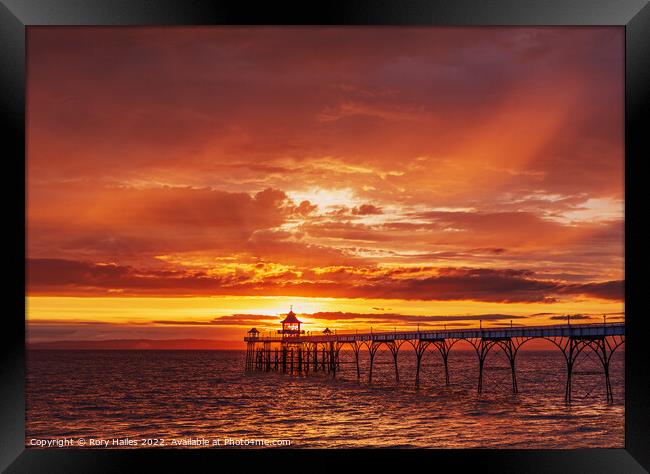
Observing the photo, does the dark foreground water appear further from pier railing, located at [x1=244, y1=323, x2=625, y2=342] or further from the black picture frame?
the black picture frame

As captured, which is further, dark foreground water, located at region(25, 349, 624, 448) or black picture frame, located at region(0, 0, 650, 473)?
dark foreground water, located at region(25, 349, 624, 448)

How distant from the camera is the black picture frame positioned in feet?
27.9

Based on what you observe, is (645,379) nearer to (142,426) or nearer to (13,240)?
(13,240)

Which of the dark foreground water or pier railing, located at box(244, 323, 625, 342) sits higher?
pier railing, located at box(244, 323, 625, 342)

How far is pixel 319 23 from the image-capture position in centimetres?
863

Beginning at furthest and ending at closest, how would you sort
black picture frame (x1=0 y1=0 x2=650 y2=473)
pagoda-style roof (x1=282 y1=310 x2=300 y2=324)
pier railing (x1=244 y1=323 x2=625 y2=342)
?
pagoda-style roof (x1=282 y1=310 x2=300 y2=324) → pier railing (x1=244 y1=323 x2=625 y2=342) → black picture frame (x1=0 y1=0 x2=650 y2=473)

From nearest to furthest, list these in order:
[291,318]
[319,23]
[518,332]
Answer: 1. [319,23]
2. [518,332]
3. [291,318]

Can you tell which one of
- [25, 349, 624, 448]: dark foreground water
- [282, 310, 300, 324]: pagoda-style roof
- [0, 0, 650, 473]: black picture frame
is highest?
[0, 0, 650, 473]: black picture frame

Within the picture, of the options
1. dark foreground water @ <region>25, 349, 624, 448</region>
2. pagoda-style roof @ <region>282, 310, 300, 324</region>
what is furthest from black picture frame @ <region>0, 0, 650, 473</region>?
pagoda-style roof @ <region>282, 310, 300, 324</region>

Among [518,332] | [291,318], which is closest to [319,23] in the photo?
[518,332]

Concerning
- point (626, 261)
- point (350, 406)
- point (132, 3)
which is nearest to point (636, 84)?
point (626, 261)

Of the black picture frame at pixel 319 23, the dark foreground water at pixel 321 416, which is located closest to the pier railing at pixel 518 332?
the dark foreground water at pixel 321 416

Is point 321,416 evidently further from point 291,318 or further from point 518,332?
point 291,318

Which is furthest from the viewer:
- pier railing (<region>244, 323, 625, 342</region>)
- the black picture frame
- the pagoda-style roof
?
the pagoda-style roof
